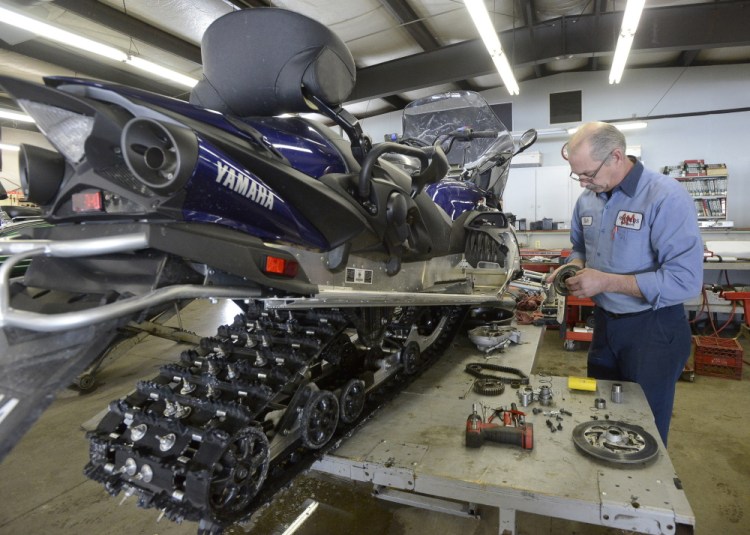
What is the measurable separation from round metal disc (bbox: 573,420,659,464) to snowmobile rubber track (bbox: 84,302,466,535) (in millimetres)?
844

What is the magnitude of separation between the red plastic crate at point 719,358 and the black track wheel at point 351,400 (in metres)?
3.89

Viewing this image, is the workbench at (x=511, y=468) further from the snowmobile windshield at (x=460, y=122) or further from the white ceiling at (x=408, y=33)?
the white ceiling at (x=408, y=33)

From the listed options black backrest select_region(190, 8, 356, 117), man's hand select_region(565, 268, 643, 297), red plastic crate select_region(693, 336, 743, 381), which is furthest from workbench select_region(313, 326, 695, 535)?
red plastic crate select_region(693, 336, 743, 381)

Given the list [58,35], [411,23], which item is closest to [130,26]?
[58,35]

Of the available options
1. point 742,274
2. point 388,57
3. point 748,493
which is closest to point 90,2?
point 388,57

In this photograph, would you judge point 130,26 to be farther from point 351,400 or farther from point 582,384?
point 582,384

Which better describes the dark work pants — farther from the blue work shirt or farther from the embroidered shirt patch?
the embroidered shirt patch

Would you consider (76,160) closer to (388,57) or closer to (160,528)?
(160,528)

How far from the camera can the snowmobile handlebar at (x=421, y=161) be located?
1.45 metres

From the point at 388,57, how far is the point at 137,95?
8.73 metres

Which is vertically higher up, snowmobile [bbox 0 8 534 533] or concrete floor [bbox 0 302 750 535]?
snowmobile [bbox 0 8 534 533]

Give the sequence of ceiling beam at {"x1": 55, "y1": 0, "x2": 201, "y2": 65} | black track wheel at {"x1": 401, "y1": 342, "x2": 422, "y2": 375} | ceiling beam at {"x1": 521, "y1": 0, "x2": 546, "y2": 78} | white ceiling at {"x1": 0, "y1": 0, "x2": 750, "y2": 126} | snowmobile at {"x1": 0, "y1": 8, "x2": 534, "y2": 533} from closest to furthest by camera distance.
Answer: snowmobile at {"x1": 0, "y1": 8, "x2": 534, "y2": 533}, black track wheel at {"x1": 401, "y1": 342, "x2": 422, "y2": 375}, ceiling beam at {"x1": 55, "y1": 0, "x2": 201, "y2": 65}, white ceiling at {"x1": 0, "y1": 0, "x2": 750, "y2": 126}, ceiling beam at {"x1": 521, "y1": 0, "x2": 546, "y2": 78}

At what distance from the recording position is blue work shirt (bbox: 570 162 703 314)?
1.91 m

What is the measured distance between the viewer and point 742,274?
21.9 ft
